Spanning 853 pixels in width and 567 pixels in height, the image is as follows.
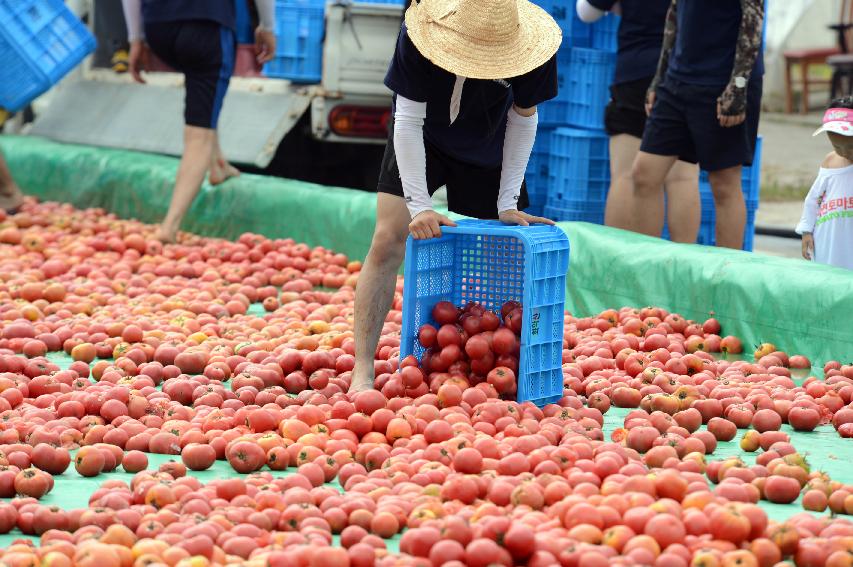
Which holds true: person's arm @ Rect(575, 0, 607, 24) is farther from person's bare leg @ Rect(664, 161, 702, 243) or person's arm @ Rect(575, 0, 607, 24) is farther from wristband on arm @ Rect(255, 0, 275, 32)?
wristband on arm @ Rect(255, 0, 275, 32)

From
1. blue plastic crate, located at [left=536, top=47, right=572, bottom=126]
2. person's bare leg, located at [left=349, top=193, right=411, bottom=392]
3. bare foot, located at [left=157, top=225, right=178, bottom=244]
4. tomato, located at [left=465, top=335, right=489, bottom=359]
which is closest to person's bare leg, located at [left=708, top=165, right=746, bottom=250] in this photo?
blue plastic crate, located at [left=536, top=47, right=572, bottom=126]

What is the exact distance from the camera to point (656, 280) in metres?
5.49

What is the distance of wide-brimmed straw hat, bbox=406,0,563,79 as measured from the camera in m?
3.79

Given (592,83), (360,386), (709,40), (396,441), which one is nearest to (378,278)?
(360,386)

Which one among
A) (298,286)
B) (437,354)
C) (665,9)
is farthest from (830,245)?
(298,286)

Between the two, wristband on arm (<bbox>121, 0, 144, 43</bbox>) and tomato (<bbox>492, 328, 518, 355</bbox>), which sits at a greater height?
wristband on arm (<bbox>121, 0, 144, 43</bbox>)

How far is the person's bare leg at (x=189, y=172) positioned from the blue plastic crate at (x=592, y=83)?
211cm

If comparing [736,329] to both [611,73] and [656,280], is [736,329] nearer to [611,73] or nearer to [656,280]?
[656,280]

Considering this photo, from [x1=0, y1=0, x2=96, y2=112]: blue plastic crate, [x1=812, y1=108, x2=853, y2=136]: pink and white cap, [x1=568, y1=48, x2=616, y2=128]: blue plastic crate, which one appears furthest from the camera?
[x1=0, y1=0, x2=96, y2=112]: blue plastic crate

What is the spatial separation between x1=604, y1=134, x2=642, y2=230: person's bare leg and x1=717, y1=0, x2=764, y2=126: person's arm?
2.96 feet

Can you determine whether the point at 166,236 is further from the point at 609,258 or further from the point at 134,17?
the point at 609,258

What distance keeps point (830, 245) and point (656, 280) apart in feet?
2.43

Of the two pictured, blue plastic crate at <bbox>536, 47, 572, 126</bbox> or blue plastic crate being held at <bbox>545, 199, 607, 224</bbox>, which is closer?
blue plastic crate being held at <bbox>545, 199, 607, 224</bbox>

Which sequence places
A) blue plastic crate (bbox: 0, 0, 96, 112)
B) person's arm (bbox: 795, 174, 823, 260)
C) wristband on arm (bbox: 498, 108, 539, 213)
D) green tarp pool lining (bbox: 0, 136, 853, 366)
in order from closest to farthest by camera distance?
wristband on arm (bbox: 498, 108, 539, 213) → green tarp pool lining (bbox: 0, 136, 853, 366) → person's arm (bbox: 795, 174, 823, 260) → blue plastic crate (bbox: 0, 0, 96, 112)
